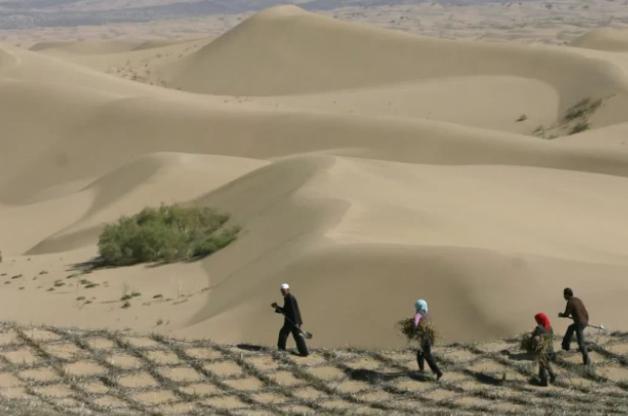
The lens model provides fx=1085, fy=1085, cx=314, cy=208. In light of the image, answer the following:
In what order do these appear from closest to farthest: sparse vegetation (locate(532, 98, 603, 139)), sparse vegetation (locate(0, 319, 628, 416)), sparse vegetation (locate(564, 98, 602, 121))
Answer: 1. sparse vegetation (locate(0, 319, 628, 416))
2. sparse vegetation (locate(532, 98, 603, 139))
3. sparse vegetation (locate(564, 98, 602, 121))

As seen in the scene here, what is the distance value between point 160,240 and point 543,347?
1307 centimetres

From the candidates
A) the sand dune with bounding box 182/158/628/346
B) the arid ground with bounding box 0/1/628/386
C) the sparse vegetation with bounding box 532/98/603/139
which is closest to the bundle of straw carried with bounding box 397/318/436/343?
the arid ground with bounding box 0/1/628/386

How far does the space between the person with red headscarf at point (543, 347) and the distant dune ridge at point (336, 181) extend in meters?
2.72

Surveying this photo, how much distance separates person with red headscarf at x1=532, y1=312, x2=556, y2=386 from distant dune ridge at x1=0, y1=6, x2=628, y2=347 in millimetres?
2725

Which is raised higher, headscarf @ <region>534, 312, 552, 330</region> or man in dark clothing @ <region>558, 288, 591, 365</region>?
headscarf @ <region>534, 312, 552, 330</region>

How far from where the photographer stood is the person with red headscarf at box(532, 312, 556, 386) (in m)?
11.2

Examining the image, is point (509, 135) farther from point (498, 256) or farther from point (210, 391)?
point (210, 391)

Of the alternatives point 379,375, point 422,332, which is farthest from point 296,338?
point 422,332

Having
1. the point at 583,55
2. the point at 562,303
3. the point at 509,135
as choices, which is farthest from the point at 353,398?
the point at 583,55

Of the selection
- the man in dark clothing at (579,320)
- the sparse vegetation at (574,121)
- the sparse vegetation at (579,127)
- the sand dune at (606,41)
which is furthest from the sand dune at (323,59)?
the man in dark clothing at (579,320)

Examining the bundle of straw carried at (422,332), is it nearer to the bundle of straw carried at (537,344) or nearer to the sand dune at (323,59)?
the bundle of straw carried at (537,344)

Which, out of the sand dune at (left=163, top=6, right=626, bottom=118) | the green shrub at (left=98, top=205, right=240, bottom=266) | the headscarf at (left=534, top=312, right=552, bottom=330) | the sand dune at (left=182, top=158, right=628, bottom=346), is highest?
the headscarf at (left=534, top=312, right=552, bottom=330)

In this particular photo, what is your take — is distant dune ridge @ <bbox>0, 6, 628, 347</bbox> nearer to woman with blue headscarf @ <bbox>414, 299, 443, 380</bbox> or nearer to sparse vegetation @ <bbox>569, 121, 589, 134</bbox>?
sparse vegetation @ <bbox>569, 121, 589, 134</bbox>

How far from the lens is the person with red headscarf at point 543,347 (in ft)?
36.8
